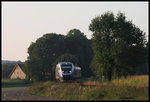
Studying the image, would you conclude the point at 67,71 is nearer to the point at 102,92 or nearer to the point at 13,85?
the point at 102,92

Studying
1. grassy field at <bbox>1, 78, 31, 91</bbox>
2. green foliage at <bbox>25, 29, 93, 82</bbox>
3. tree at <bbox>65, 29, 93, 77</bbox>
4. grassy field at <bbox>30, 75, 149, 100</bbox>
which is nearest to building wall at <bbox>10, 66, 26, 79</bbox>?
green foliage at <bbox>25, 29, 93, 82</bbox>

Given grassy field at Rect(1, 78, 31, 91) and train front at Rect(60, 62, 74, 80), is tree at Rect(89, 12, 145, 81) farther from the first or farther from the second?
grassy field at Rect(1, 78, 31, 91)

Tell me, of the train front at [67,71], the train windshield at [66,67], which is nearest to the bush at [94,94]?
the train front at [67,71]

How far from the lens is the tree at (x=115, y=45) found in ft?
156

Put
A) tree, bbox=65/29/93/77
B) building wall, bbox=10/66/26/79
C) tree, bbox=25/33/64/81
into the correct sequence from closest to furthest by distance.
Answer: tree, bbox=25/33/64/81
tree, bbox=65/29/93/77
building wall, bbox=10/66/26/79

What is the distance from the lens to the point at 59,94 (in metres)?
34.6

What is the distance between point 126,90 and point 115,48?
17.3 m

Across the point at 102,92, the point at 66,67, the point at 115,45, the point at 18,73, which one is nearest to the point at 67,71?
the point at 66,67

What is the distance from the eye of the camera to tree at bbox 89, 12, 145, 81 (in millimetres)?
47500

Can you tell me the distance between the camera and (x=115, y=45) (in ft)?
155

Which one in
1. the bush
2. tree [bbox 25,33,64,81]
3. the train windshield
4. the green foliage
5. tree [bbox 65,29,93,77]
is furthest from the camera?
tree [bbox 65,29,93,77]

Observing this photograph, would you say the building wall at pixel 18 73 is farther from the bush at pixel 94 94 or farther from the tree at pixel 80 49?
the bush at pixel 94 94

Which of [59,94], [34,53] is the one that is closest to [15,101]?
[59,94]

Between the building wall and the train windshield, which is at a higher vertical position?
the building wall
